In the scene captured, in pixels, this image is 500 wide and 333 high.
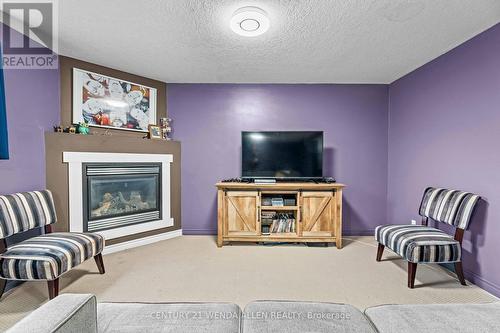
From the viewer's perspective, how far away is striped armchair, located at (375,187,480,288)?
209 centimetres

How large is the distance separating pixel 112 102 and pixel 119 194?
3.87 feet

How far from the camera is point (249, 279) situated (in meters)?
2.32

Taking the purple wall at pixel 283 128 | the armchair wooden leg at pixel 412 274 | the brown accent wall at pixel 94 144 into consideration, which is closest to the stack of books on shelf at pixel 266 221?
the purple wall at pixel 283 128

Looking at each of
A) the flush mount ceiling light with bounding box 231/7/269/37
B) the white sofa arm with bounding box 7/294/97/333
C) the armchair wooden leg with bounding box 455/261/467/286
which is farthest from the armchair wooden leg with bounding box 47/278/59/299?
the armchair wooden leg with bounding box 455/261/467/286

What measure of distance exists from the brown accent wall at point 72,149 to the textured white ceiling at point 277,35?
0.92 m

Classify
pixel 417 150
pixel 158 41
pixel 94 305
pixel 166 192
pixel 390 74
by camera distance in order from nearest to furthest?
pixel 94 305 < pixel 158 41 < pixel 417 150 < pixel 390 74 < pixel 166 192

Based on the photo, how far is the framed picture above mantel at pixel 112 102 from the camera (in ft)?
9.53

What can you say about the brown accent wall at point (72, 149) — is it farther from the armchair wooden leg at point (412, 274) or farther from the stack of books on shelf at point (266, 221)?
the armchair wooden leg at point (412, 274)

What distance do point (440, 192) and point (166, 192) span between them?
331cm

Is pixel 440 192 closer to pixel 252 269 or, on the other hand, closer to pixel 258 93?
pixel 252 269

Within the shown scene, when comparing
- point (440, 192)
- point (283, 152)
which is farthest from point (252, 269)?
point (440, 192)

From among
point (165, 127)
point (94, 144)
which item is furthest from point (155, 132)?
point (94, 144)

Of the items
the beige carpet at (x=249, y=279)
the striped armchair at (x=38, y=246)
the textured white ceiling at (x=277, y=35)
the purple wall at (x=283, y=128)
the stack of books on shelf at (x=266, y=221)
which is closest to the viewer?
the striped armchair at (x=38, y=246)

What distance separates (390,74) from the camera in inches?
129
